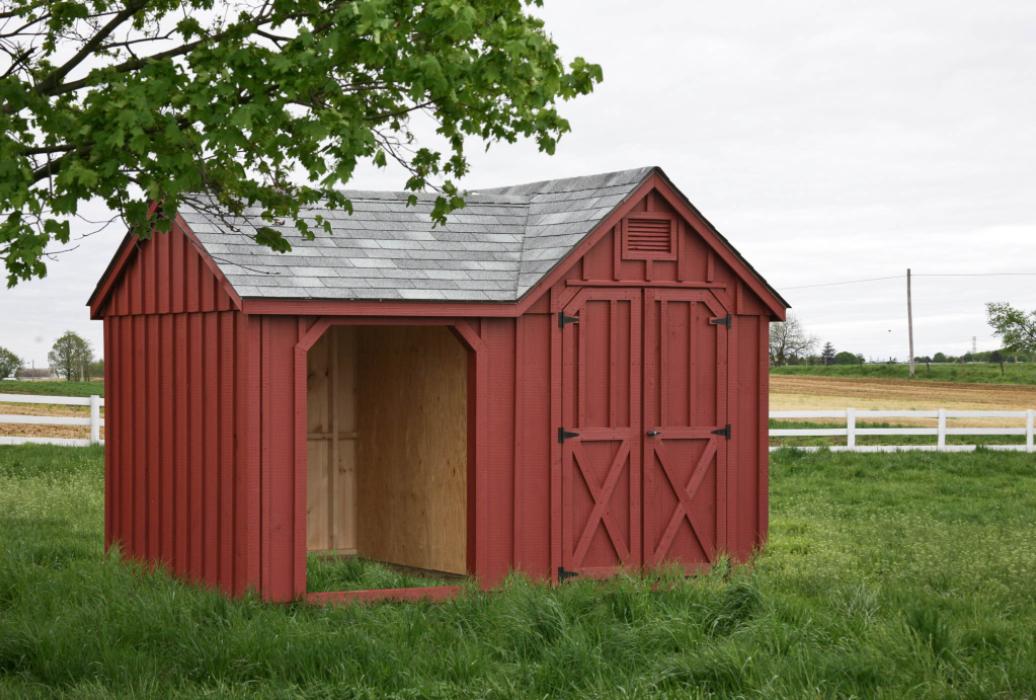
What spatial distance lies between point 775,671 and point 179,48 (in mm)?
5597

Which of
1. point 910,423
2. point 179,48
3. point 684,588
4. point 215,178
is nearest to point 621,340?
point 684,588

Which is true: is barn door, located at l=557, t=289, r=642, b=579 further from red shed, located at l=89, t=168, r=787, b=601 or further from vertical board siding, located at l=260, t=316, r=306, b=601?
vertical board siding, located at l=260, t=316, r=306, b=601

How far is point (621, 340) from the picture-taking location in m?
12.5

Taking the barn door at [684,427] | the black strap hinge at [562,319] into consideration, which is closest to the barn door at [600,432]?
the black strap hinge at [562,319]

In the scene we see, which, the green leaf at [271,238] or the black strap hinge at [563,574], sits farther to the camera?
the black strap hinge at [563,574]

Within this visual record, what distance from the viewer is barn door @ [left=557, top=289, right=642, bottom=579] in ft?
40.1

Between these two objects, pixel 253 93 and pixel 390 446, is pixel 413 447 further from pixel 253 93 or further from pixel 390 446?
pixel 253 93

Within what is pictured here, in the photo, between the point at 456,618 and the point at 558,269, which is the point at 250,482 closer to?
the point at 456,618

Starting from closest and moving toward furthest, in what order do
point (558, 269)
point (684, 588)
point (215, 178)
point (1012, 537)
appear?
1. point (215, 178)
2. point (684, 588)
3. point (558, 269)
4. point (1012, 537)

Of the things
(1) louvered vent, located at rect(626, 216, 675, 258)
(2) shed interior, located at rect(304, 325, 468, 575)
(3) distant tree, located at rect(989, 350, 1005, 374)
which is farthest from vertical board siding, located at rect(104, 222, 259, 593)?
(3) distant tree, located at rect(989, 350, 1005, 374)

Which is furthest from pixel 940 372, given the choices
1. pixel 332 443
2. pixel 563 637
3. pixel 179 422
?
pixel 563 637

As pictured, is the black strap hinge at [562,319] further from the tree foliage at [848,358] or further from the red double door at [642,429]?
the tree foliage at [848,358]

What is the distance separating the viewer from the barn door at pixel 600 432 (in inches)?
482

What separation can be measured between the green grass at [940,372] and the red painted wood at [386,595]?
152ft
